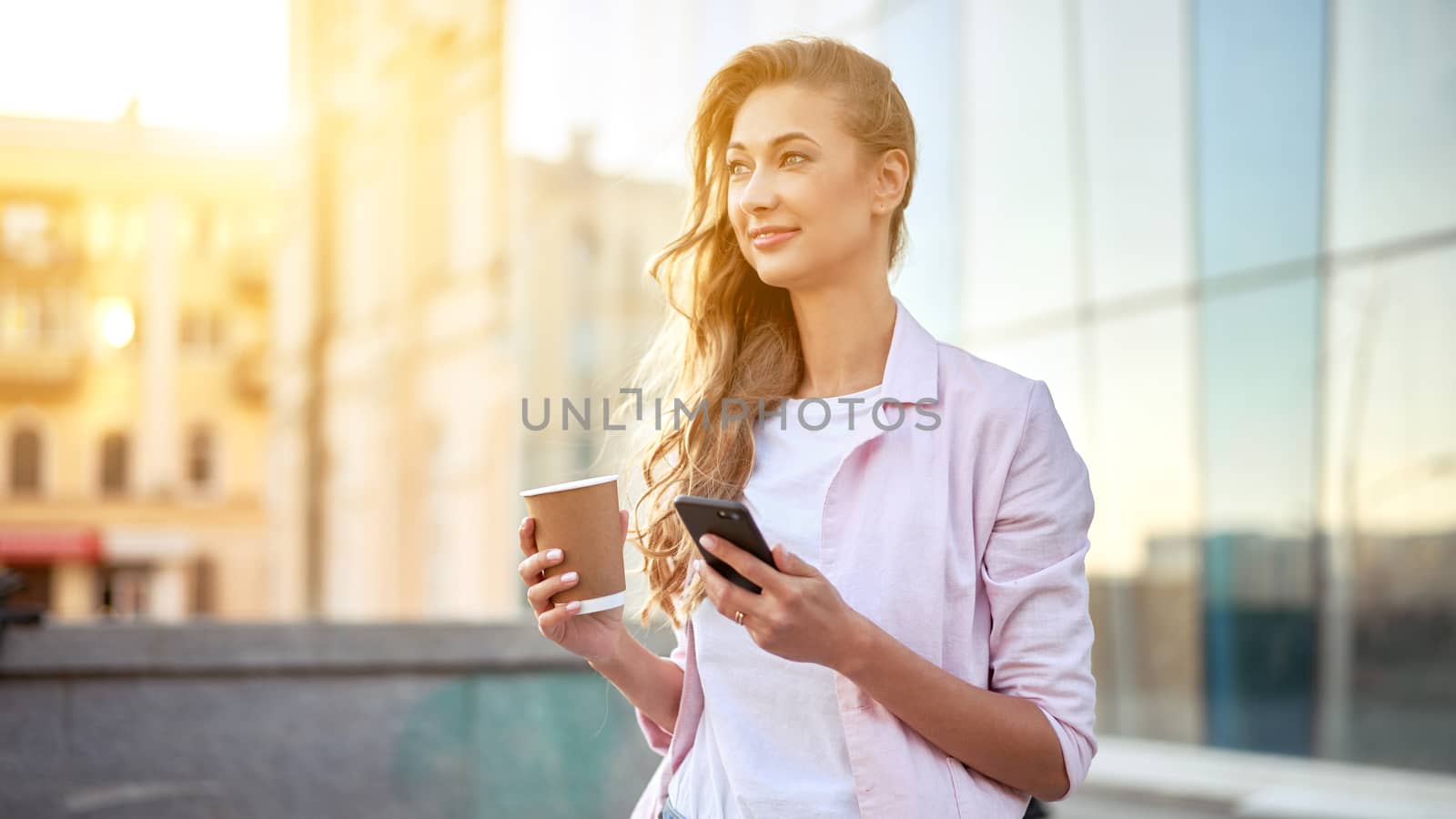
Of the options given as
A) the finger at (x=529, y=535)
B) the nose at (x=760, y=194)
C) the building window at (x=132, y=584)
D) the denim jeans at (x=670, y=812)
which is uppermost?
the nose at (x=760, y=194)

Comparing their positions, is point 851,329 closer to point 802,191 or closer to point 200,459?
point 802,191

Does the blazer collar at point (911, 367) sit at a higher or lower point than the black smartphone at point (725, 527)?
higher

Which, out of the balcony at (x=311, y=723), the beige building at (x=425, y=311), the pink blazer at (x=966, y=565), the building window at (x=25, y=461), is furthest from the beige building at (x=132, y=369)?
the pink blazer at (x=966, y=565)

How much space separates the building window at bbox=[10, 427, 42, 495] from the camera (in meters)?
30.5

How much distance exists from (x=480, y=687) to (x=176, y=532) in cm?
2907

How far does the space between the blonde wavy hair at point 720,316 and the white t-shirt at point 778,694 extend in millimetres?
52

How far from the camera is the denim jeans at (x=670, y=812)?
1713 millimetres

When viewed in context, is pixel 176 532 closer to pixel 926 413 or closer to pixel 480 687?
pixel 480 687

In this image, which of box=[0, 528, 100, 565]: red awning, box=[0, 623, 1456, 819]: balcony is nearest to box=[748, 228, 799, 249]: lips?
box=[0, 623, 1456, 819]: balcony

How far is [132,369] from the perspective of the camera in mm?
31578

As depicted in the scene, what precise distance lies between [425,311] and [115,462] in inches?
584

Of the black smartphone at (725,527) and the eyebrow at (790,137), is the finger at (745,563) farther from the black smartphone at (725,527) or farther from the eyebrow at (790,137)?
the eyebrow at (790,137)

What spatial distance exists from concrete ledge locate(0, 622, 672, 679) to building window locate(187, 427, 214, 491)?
97.3ft

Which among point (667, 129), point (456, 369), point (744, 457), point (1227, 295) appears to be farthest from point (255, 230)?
point (744, 457)
